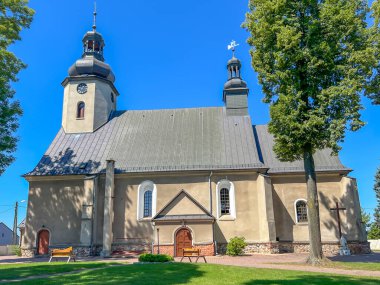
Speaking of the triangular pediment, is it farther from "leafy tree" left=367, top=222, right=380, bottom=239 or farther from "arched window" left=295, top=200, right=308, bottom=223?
"leafy tree" left=367, top=222, right=380, bottom=239

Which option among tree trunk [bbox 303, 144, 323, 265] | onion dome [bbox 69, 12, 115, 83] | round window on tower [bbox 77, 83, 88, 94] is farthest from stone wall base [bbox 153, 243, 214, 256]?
onion dome [bbox 69, 12, 115, 83]

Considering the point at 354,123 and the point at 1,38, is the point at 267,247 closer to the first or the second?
the point at 354,123

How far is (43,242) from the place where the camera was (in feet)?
87.8

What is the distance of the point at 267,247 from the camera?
2462 cm

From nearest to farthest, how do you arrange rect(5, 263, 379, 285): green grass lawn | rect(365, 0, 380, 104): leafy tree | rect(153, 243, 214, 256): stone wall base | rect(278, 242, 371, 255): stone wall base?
1. rect(5, 263, 379, 285): green grass lawn
2. rect(365, 0, 380, 104): leafy tree
3. rect(153, 243, 214, 256): stone wall base
4. rect(278, 242, 371, 255): stone wall base

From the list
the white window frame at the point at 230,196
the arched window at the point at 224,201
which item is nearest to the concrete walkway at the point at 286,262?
the white window frame at the point at 230,196

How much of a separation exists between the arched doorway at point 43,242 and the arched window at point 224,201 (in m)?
14.0

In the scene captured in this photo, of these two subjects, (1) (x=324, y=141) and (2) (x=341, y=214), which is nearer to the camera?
(1) (x=324, y=141)

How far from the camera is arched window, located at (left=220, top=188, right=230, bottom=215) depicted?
2654 centimetres

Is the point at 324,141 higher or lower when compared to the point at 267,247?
higher

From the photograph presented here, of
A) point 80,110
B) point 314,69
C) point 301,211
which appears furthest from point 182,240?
point 80,110

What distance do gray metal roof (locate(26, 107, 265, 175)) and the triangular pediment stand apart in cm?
269

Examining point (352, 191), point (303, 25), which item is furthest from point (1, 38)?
point (352, 191)

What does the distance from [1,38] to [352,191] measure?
26.4m
